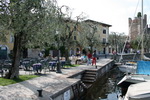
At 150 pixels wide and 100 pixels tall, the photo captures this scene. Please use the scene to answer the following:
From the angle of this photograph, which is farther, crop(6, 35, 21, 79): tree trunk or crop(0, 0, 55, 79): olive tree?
crop(6, 35, 21, 79): tree trunk

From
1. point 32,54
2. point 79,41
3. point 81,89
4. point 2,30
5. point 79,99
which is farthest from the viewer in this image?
point 32,54

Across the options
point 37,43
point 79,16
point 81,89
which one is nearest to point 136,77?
point 81,89

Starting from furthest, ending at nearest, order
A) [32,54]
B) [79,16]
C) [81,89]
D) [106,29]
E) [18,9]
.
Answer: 1. [106,29]
2. [32,54]
3. [79,16]
4. [81,89]
5. [18,9]

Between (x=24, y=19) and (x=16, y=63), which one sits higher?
(x=24, y=19)

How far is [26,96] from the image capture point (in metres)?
7.21

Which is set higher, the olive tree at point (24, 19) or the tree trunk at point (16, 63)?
the olive tree at point (24, 19)

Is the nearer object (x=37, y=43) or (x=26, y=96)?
(x=26, y=96)

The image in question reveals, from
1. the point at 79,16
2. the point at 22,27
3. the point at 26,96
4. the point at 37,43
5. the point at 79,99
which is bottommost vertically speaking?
the point at 79,99

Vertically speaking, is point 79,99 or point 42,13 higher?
point 42,13

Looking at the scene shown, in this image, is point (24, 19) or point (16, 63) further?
point (16, 63)

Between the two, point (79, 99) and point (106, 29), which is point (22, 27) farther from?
point (106, 29)

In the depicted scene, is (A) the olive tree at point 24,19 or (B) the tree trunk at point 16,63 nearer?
(A) the olive tree at point 24,19

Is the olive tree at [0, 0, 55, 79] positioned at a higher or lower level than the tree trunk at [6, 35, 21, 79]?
higher

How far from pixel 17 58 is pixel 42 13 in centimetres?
360
